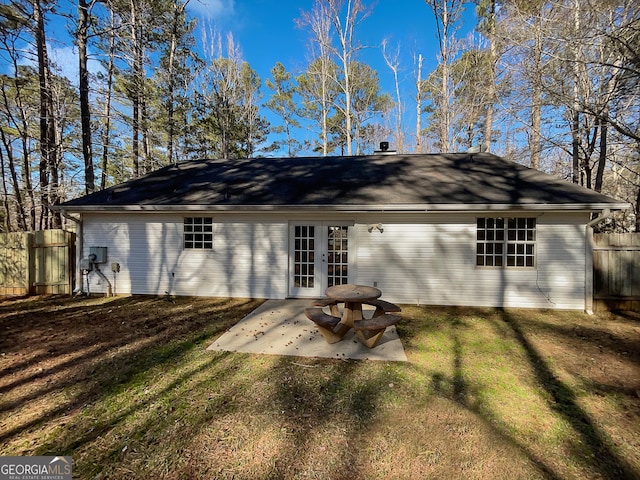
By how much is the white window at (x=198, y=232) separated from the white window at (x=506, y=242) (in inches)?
265

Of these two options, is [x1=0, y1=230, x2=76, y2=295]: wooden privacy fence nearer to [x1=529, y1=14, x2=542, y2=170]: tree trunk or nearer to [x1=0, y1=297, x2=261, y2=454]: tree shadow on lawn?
[x1=0, y1=297, x2=261, y2=454]: tree shadow on lawn

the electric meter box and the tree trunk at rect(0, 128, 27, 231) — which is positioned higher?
the tree trunk at rect(0, 128, 27, 231)

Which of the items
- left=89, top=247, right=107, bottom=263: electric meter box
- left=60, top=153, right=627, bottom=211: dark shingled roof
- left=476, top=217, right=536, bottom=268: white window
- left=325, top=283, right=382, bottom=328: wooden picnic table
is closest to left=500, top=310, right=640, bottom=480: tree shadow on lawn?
left=325, top=283, right=382, bottom=328: wooden picnic table

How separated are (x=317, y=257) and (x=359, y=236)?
1189mm

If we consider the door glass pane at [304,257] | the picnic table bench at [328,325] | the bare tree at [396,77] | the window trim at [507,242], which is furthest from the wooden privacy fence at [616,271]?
the bare tree at [396,77]

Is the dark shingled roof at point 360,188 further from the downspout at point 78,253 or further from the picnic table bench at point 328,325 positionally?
the picnic table bench at point 328,325

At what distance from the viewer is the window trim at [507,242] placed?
646cm

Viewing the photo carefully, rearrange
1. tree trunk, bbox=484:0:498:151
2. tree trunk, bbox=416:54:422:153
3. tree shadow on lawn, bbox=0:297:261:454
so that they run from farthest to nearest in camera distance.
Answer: tree trunk, bbox=416:54:422:153
tree trunk, bbox=484:0:498:151
tree shadow on lawn, bbox=0:297:261:454

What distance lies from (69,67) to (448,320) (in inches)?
632

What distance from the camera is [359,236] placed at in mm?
6969

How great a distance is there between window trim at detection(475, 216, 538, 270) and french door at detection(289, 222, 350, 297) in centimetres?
320

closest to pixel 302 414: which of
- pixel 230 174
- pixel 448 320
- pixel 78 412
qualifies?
pixel 78 412

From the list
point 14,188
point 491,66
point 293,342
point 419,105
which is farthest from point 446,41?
point 14,188

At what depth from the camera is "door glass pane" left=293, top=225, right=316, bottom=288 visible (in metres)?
7.18
